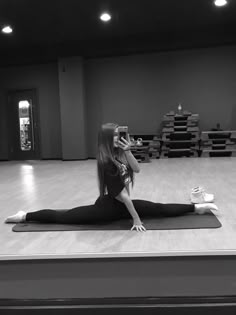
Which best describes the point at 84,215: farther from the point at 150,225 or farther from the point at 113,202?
the point at 150,225

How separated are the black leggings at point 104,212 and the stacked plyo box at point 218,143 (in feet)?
19.1

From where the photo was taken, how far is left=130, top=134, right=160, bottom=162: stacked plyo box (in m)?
8.28

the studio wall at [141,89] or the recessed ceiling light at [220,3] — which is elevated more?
the recessed ceiling light at [220,3]

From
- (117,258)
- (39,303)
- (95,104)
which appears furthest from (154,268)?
(95,104)

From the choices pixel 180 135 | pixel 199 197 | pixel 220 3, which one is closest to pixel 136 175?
pixel 199 197

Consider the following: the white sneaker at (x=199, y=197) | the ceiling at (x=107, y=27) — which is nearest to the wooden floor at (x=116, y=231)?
the white sneaker at (x=199, y=197)

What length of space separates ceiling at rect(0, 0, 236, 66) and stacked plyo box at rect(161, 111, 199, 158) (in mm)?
1746

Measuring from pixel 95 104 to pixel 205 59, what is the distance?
306 centimetres

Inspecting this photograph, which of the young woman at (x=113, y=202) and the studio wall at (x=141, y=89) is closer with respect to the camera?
the young woman at (x=113, y=202)

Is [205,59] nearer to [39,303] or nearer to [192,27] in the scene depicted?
[192,27]

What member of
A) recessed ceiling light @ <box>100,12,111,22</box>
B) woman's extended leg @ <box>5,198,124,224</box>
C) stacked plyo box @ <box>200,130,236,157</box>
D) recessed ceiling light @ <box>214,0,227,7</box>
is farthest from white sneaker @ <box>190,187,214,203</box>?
stacked plyo box @ <box>200,130,236,157</box>

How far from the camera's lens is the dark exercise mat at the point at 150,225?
267 centimetres

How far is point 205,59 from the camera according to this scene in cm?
876

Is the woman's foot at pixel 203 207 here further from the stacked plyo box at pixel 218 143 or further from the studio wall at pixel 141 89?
the studio wall at pixel 141 89
